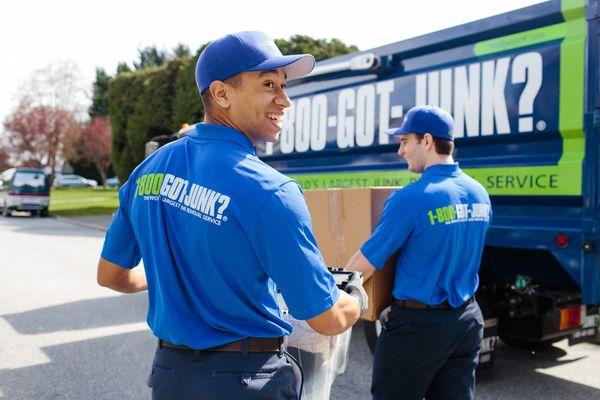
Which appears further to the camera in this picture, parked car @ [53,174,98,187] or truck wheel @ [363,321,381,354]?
parked car @ [53,174,98,187]

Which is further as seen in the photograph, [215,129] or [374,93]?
[374,93]

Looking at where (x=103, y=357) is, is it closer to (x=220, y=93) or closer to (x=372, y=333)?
(x=372, y=333)

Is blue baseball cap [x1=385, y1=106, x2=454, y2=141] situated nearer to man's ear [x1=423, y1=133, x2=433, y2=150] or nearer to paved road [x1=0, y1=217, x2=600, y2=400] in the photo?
man's ear [x1=423, y1=133, x2=433, y2=150]

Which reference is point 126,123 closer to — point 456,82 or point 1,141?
point 456,82

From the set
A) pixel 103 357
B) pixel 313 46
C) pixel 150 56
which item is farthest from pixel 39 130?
pixel 103 357

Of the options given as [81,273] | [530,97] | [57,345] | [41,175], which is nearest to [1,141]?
[41,175]

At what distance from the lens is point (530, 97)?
13.4 ft

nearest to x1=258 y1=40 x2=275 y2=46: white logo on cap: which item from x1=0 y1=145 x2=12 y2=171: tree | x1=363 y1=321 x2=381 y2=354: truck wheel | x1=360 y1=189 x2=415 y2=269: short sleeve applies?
x1=360 y1=189 x2=415 y2=269: short sleeve

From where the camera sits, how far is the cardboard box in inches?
151

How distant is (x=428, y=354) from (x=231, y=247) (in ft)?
4.52

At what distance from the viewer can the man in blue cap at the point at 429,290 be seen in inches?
103

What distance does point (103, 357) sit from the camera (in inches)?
209

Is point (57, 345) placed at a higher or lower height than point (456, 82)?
lower

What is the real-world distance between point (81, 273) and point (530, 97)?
801 cm
